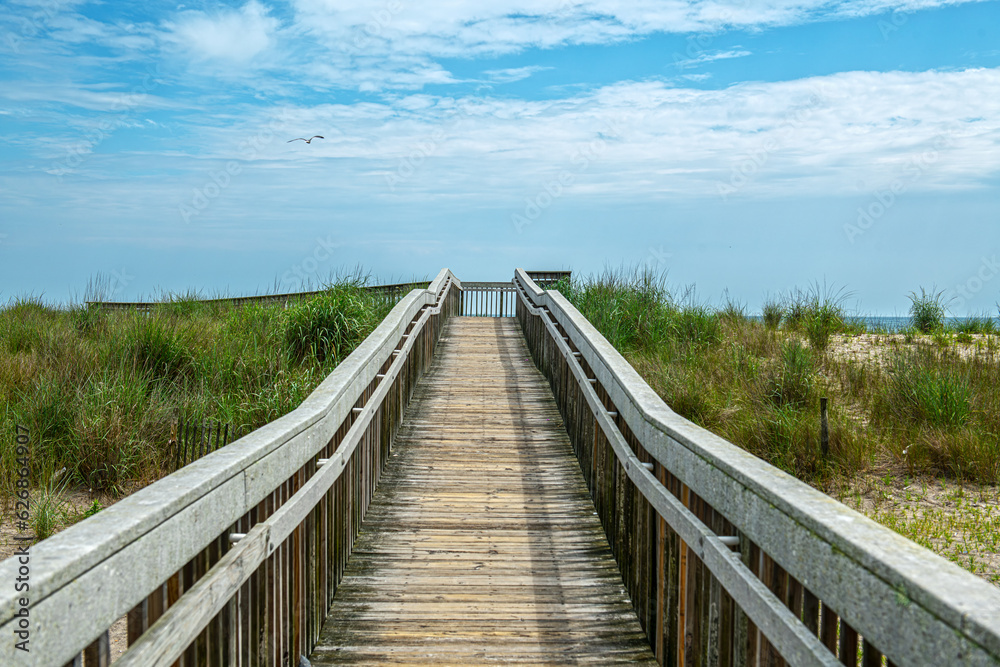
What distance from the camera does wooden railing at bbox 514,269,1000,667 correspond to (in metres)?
1.58

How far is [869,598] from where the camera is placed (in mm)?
1761

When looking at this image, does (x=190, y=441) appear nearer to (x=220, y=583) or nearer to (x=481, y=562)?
(x=481, y=562)

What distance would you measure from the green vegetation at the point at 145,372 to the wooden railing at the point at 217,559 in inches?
148

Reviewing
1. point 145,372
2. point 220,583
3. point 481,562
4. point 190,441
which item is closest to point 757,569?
point 220,583

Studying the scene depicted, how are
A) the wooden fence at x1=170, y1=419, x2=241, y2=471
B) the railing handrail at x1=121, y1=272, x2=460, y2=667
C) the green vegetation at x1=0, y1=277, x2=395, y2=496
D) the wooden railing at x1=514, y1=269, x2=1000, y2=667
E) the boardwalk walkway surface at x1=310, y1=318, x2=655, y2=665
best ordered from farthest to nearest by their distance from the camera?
the green vegetation at x1=0, y1=277, x2=395, y2=496
the wooden fence at x1=170, y1=419, x2=241, y2=471
the boardwalk walkway surface at x1=310, y1=318, x2=655, y2=665
the railing handrail at x1=121, y1=272, x2=460, y2=667
the wooden railing at x1=514, y1=269, x2=1000, y2=667

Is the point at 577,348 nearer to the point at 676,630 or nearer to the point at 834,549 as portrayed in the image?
the point at 676,630

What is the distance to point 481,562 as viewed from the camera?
15.8 ft

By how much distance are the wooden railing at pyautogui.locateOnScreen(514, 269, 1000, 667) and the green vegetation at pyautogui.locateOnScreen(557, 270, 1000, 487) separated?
3.43 m

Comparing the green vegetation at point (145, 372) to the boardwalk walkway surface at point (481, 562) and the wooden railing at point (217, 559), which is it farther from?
the wooden railing at point (217, 559)

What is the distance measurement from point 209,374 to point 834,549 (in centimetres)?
907

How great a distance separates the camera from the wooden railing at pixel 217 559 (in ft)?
5.49

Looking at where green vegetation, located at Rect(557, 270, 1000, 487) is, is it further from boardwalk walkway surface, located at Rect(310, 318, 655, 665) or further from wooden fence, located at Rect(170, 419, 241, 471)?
wooden fence, located at Rect(170, 419, 241, 471)

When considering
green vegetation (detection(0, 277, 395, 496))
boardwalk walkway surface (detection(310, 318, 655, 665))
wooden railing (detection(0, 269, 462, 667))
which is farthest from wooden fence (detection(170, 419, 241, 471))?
wooden railing (detection(0, 269, 462, 667))

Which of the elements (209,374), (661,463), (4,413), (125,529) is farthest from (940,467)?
(4,413)
